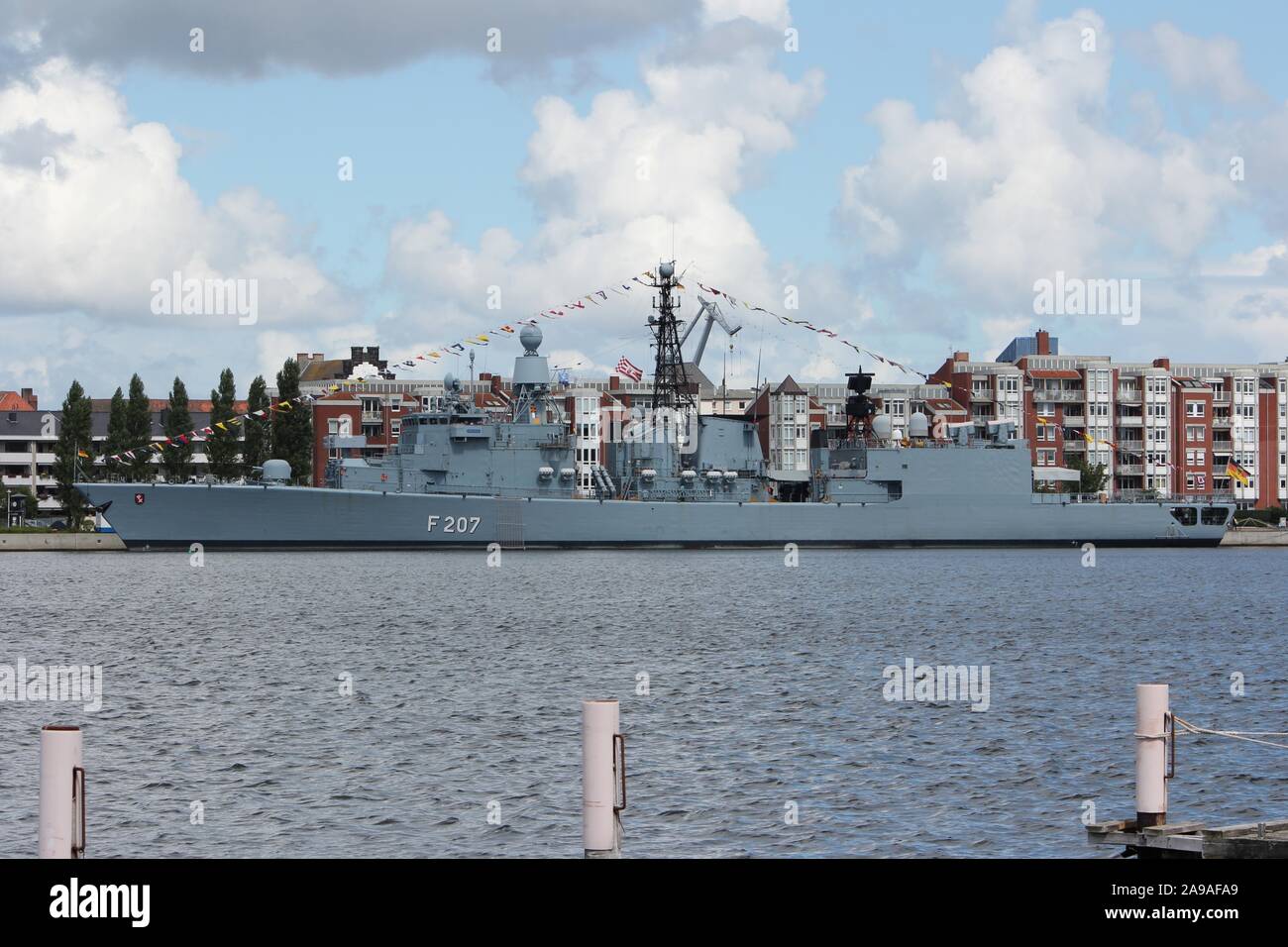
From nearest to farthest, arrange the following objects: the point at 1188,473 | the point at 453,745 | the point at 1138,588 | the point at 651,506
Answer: the point at 453,745 < the point at 1138,588 < the point at 651,506 < the point at 1188,473

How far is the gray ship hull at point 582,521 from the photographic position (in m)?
81.1

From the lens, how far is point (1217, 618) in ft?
159

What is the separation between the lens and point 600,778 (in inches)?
454

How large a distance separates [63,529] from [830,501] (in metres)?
49.0

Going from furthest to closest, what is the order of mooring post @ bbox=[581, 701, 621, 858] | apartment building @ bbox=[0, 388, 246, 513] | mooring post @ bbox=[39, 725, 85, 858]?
apartment building @ bbox=[0, 388, 246, 513]
mooring post @ bbox=[581, 701, 621, 858]
mooring post @ bbox=[39, 725, 85, 858]

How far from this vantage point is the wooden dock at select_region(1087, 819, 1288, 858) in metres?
12.2

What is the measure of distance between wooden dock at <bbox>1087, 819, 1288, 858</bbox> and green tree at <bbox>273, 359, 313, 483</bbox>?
286ft

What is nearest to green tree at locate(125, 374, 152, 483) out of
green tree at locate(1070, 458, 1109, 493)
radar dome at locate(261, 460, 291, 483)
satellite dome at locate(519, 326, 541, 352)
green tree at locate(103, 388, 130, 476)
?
green tree at locate(103, 388, 130, 476)

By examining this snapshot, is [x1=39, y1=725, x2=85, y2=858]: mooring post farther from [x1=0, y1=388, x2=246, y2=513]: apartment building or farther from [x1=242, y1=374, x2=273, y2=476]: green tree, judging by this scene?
[x1=0, y1=388, x2=246, y2=513]: apartment building

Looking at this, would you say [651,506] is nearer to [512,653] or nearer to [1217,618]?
[1217,618]

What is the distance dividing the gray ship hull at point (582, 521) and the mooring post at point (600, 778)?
7057 centimetres

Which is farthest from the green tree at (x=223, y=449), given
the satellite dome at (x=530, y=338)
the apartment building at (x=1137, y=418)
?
the apartment building at (x=1137, y=418)
